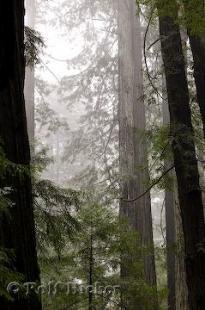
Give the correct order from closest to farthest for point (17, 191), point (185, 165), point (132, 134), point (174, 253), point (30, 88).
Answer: point (17, 191) < point (185, 165) < point (174, 253) < point (132, 134) < point (30, 88)

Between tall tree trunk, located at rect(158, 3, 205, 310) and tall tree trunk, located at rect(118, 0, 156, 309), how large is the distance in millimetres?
2443

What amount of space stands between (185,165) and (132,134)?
579cm

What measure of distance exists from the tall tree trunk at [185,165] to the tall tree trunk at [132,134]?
244cm

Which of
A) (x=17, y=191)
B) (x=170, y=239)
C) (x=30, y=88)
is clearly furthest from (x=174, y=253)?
(x=30, y=88)

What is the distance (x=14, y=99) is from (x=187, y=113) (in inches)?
140

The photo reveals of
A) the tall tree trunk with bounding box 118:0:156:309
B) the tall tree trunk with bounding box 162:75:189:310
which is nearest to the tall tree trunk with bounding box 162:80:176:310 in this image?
the tall tree trunk with bounding box 162:75:189:310

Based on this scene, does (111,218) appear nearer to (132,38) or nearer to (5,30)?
(5,30)

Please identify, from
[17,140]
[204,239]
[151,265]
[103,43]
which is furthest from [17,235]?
[103,43]

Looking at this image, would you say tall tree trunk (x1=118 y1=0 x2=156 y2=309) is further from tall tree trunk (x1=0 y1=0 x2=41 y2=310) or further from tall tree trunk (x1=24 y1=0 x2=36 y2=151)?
tall tree trunk (x1=0 y1=0 x2=41 y2=310)

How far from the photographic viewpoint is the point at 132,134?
12070 millimetres

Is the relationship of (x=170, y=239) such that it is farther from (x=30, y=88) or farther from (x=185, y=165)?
(x=185, y=165)

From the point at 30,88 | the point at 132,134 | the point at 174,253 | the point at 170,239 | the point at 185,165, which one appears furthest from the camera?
the point at 30,88

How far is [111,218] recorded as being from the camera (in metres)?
6.59

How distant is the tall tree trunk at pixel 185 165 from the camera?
587cm
